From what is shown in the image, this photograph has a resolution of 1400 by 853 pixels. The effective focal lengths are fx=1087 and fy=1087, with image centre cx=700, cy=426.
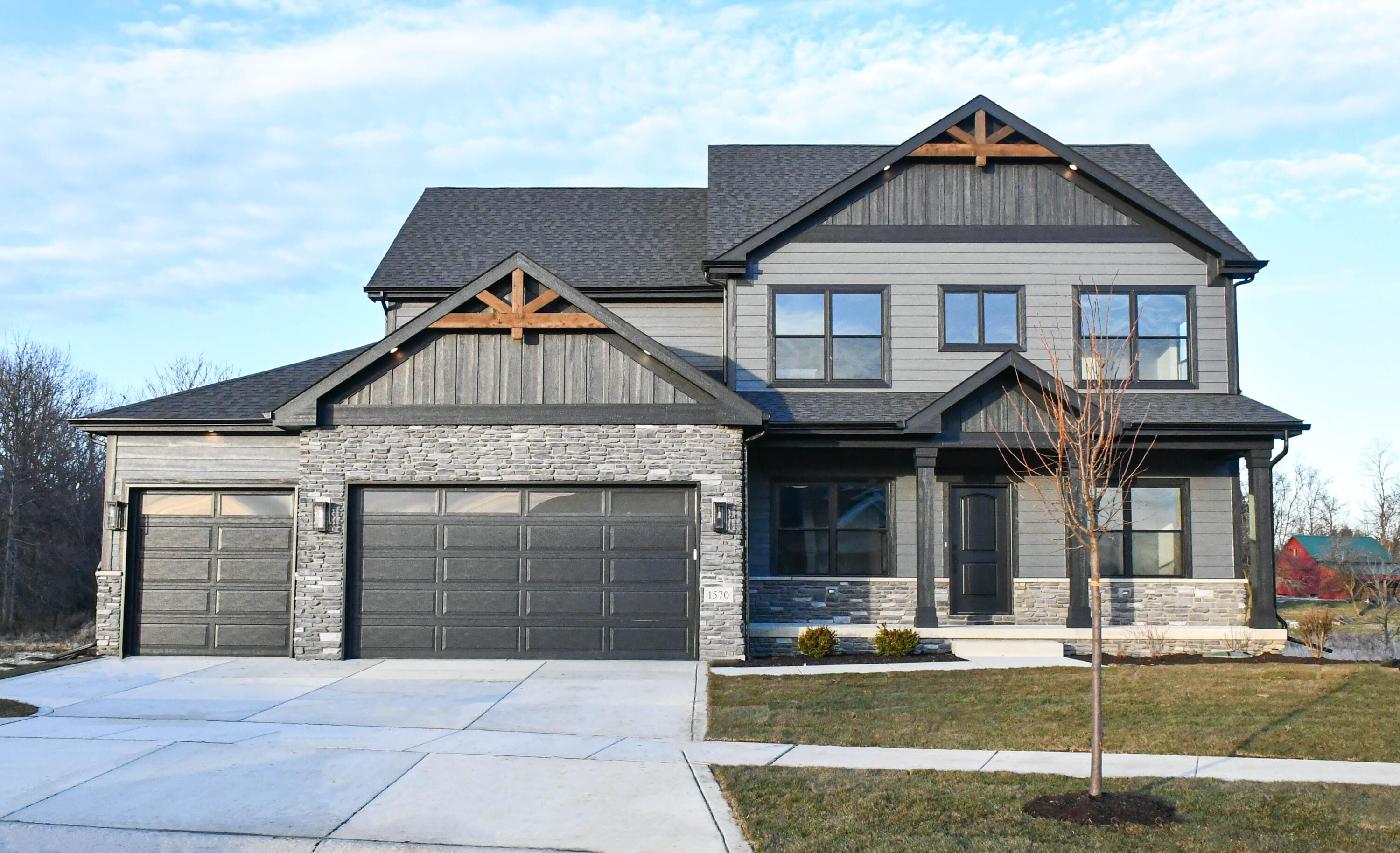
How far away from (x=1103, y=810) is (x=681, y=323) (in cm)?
1151

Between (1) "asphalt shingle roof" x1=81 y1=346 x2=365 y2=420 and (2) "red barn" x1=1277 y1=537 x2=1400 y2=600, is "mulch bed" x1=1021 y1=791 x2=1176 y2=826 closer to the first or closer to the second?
(1) "asphalt shingle roof" x1=81 y1=346 x2=365 y2=420

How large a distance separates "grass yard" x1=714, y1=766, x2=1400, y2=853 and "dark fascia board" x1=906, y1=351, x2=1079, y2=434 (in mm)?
7053

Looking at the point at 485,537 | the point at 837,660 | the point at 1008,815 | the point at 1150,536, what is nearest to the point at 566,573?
the point at 485,537

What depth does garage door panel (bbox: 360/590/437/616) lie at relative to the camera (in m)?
14.2

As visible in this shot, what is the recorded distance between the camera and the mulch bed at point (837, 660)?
13.8m

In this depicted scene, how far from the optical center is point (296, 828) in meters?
6.84

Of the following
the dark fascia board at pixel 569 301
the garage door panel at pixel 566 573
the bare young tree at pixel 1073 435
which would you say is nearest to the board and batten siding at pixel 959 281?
the bare young tree at pixel 1073 435

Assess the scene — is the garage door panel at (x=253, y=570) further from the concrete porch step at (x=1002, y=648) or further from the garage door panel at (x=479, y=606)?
the concrete porch step at (x=1002, y=648)

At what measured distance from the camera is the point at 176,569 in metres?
14.9

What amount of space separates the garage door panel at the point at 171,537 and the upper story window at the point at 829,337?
27.6 ft

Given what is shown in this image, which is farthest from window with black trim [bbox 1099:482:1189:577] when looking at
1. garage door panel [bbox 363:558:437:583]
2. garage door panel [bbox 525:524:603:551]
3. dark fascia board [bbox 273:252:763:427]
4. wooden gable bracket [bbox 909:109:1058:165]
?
garage door panel [bbox 363:558:437:583]

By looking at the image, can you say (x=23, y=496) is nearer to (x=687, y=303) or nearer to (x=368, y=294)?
(x=368, y=294)

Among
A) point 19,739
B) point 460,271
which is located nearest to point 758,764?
point 19,739

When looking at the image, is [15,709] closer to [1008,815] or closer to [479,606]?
[479,606]
